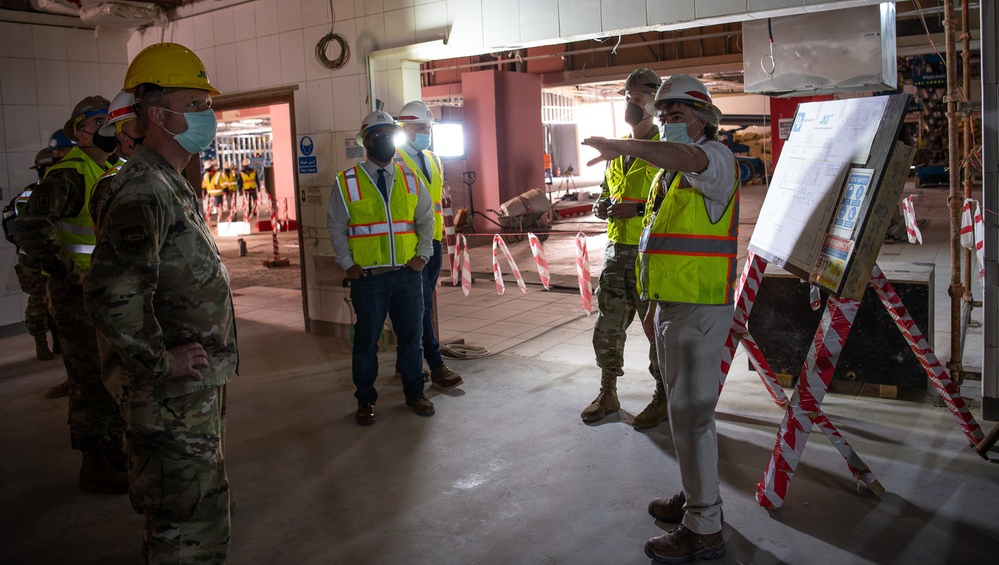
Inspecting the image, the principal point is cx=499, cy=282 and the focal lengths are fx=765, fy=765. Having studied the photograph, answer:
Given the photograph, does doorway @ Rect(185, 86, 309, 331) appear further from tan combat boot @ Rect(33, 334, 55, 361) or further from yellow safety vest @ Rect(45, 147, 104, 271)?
yellow safety vest @ Rect(45, 147, 104, 271)

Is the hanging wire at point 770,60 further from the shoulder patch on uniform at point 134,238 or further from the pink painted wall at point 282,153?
the pink painted wall at point 282,153

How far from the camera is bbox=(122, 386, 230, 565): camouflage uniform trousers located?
2.57m

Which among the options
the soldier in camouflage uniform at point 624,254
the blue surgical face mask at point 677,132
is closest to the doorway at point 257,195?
the soldier in camouflage uniform at point 624,254

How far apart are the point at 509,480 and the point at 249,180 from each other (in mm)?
21935

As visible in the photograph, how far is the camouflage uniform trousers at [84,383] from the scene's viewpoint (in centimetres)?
442

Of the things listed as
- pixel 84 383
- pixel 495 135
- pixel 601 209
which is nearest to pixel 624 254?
pixel 601 209

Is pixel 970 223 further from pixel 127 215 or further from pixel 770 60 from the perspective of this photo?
pixel 127 215

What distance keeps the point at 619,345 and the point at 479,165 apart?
42.4ft

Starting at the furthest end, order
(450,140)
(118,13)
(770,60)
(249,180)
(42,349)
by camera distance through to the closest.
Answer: (249,180), (450,140), (118,13), (42,349), (770,60)

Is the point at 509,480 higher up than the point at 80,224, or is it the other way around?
the point at 80,224

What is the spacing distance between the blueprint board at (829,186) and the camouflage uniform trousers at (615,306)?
0.87 metres

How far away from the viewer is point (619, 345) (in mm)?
5078

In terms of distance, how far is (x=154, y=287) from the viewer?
2.46 m

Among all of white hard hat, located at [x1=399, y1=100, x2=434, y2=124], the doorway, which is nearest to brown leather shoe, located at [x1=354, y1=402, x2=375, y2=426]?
white hard hat, located at [x1=399, y1=100, x2=434, y2=124]
